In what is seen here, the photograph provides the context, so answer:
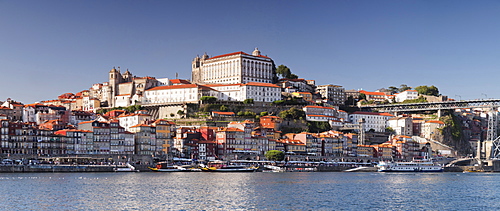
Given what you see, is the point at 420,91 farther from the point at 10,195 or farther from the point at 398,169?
the point at 10,195

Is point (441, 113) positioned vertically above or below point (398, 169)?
above

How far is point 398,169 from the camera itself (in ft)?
276

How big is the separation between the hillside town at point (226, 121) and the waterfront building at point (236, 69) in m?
0.18

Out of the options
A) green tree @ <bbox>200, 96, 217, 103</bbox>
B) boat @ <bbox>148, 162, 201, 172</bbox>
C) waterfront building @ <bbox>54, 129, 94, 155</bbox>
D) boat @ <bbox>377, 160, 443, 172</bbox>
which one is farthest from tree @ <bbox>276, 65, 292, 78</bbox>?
waterfront building @ <bbox>54, 129, 94, 155</bbox>

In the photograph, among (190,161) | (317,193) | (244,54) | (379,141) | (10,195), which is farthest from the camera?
(244,54)

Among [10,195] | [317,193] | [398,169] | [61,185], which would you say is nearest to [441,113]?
[398,169]

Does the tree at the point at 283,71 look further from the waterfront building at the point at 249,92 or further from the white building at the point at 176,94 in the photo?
the white building at the point at 176,94

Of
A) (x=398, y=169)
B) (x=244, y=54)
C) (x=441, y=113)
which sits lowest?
(x=398, y=169)

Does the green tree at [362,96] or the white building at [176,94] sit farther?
the green tree at [362,96]

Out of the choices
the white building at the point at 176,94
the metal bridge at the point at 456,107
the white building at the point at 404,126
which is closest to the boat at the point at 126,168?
the white building at the point at 176,94

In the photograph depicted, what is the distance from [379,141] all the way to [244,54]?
26030mm

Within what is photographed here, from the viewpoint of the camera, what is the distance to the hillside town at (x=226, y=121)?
244 feet

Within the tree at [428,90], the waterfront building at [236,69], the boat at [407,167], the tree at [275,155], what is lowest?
the boat at [407,167]

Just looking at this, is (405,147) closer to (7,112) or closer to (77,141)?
(77,141)
